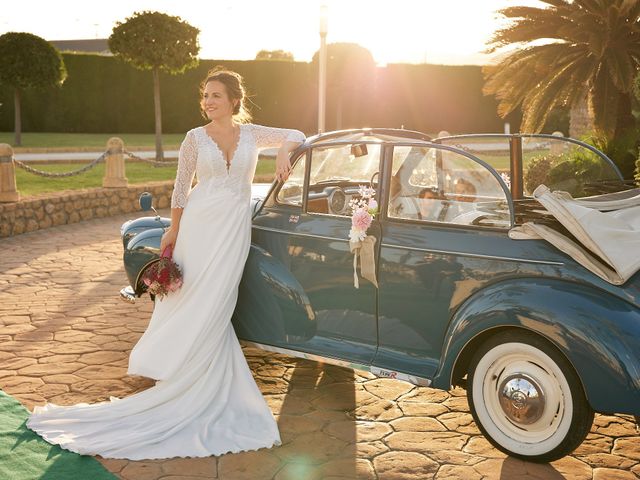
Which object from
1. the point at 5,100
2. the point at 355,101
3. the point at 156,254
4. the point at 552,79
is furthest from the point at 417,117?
the point at 156,254

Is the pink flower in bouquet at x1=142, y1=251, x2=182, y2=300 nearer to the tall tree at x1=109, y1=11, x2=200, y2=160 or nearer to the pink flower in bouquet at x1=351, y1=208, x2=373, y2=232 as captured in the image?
the pink flower in bouquet at x1=351, y1=208, x2=373, y2=232

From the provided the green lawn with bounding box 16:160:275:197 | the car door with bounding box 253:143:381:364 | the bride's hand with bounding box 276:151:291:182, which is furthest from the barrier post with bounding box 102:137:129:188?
the bride's hand with bounding box 276:151:291:182

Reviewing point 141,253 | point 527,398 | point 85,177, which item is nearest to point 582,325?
point 527,398

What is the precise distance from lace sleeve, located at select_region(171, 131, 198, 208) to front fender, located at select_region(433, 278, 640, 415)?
1968mm

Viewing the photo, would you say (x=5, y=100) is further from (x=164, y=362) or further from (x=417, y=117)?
(x=164, y=362)

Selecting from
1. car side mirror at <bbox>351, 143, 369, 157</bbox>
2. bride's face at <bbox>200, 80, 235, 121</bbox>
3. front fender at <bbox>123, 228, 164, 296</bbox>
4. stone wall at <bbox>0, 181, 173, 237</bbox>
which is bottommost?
stone wall at <bbox>0, 181, 173, 237</bbox>

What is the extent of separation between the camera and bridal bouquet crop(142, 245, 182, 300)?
489 cm

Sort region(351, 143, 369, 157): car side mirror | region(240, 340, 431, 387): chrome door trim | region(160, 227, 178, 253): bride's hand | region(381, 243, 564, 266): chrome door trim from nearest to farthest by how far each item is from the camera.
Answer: region(381, 243, 564, 266): chrome door trim
region(240, 340, 431, 387): chrome door trim
region(351, 143, 369, 157): car side mirror
region(160, 227, 178, 253): bride's hand

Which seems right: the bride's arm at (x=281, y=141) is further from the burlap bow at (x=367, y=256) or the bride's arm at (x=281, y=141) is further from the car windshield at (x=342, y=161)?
the burlap bow at (x=367, y=256)

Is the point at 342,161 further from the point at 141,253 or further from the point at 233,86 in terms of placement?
the point at 141,253

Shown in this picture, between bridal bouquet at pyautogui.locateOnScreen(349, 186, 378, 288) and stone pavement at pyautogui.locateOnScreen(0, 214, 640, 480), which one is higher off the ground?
bridal bouquet at pyautogui.locateOnScreen(349, 186, 378, 288)

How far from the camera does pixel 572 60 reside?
11219 millimetres

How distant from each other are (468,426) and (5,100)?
29.8m

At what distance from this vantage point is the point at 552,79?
11.4 metres
